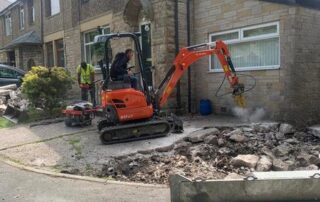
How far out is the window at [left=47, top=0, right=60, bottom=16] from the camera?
22.5 m

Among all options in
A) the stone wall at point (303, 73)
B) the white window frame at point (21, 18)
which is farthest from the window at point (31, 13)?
the stone wall at point (303, 73)

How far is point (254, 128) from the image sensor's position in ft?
30.9

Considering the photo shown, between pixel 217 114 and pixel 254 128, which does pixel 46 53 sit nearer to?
pixel 217 114

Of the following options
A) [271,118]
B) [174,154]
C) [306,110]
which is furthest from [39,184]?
[306,110]

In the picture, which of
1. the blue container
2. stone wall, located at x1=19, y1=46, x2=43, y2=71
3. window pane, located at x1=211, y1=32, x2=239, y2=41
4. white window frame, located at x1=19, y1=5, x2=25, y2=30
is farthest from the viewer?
white window frame, located at x1=19, y1=5, x2=25, y2=30

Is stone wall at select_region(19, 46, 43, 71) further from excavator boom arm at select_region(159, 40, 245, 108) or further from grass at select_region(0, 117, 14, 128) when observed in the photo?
excavator boom arm at select_region(159, 40, 245, 108)

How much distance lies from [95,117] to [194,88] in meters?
3.37

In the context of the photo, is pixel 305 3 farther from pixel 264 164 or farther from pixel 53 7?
pixel 53 7

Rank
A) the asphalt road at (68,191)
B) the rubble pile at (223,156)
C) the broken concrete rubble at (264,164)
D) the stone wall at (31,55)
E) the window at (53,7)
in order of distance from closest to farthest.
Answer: the asphalt road at (68,191) → the broken concrete rubble at (264,164) → the rubble pile at (223,156) → the window at (53,7) → the stone wall at (31,55)

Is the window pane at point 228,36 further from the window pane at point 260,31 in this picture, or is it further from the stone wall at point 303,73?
the stone wall at point 303,73

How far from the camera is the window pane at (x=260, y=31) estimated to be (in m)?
11.1

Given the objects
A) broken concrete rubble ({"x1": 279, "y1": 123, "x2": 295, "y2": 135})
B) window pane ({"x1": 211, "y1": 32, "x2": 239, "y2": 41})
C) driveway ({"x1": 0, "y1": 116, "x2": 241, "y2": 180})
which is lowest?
driveway ({"x1": 0, "y1": 116, "x2": 241, "y2": 180})

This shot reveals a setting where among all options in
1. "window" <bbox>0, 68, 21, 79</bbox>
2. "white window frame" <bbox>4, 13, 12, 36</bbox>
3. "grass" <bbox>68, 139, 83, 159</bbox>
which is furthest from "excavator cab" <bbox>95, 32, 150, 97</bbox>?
"white window frame" <bbox>4, 13, 12, 36</bbox>

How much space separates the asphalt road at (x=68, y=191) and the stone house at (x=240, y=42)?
440 centimetres
